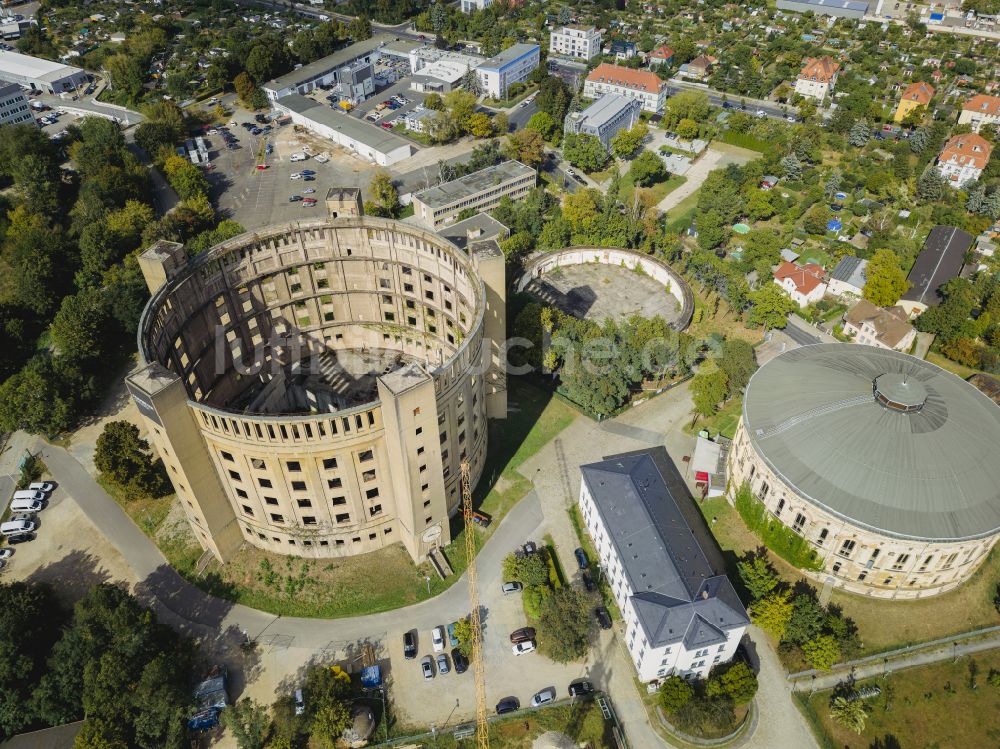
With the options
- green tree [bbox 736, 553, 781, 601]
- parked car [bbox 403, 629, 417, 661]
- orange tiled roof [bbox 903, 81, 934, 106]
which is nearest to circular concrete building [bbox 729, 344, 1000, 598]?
green tree [bbox 736, 553, 781, 601]

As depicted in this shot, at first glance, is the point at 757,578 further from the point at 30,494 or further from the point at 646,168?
the point at 646,168

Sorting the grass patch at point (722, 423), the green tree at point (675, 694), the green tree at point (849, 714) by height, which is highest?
the green tree at point (675, 694)

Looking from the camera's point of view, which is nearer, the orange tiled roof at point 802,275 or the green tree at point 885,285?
the green tree at point 885,285

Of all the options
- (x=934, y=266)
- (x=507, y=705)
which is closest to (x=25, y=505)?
(x=507, y=705)

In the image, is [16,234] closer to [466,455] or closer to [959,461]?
[466,455]

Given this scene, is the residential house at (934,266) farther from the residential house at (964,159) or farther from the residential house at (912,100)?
the residential house at (912,100)

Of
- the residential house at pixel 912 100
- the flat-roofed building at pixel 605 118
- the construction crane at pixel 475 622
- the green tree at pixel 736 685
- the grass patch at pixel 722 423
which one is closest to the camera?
the green tree at pixel 736 685

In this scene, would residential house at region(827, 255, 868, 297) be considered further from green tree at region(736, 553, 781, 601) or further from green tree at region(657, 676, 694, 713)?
green tree at region(657, 676, 694, 713)

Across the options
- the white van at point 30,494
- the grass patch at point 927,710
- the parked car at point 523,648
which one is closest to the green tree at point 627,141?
the parked car at point 523,648
